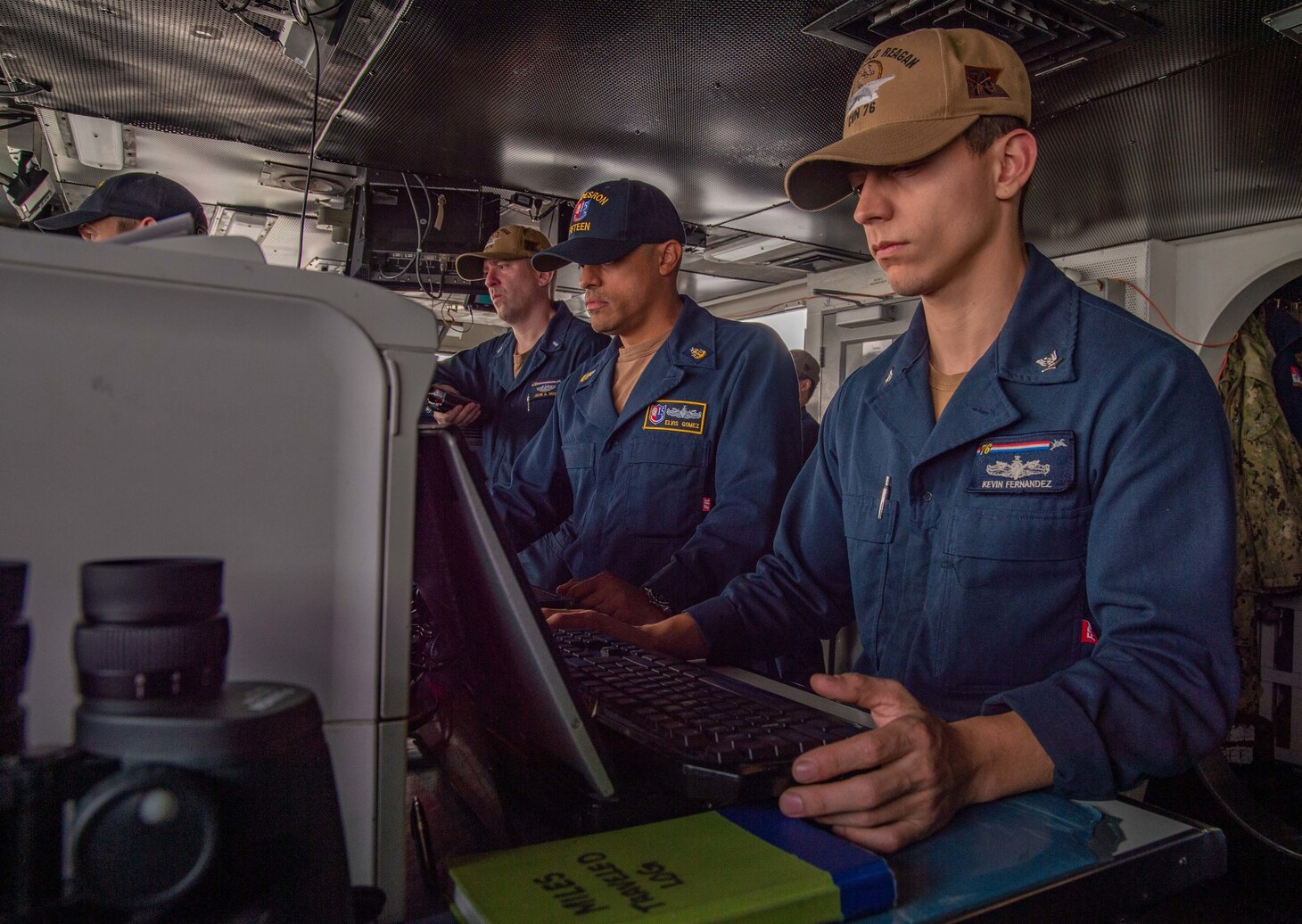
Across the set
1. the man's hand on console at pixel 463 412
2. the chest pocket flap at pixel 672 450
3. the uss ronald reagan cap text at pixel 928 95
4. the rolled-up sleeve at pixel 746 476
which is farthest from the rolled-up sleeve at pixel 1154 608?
the man's hand on console at pixel 463 412

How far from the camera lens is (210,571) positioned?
40 cm

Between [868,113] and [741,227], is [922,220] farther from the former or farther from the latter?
[741,227]

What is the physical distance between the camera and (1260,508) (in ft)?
11.2

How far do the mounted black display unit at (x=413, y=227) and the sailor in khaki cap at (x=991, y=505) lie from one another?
7.58ft

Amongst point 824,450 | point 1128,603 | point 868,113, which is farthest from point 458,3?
point 1128,603

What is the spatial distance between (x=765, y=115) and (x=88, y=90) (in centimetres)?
201

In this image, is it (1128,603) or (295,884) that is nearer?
(295,884)

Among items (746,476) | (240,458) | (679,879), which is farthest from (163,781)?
(746,476)

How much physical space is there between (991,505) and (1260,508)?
3.10 m

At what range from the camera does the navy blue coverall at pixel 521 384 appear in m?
Answer: 2.78

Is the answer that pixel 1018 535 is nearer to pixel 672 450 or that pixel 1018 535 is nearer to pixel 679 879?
pixel 679 879

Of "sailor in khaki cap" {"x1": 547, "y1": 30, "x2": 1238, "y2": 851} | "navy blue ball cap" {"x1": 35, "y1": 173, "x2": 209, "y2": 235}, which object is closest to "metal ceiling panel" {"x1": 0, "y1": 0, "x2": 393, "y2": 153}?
"navy blue ball cap" {"x1": 35, "y1": 173, "x2": 209, "y2": 235}

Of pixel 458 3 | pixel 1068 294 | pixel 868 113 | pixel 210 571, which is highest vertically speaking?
pixel 458 3

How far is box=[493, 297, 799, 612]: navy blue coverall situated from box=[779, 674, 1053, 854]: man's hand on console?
872mm
